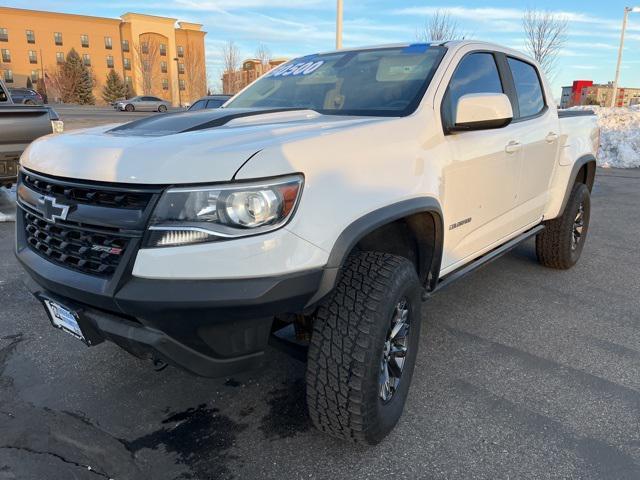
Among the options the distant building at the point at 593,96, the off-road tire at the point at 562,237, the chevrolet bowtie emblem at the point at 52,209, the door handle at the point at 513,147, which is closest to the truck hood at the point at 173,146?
the chevrolet bowtie emblem at the point at 52,209

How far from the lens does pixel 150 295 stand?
1744mm

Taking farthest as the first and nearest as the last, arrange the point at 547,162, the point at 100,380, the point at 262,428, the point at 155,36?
the point at 155,36
the point at 547,162
the point at 100,380
the point at 262,428

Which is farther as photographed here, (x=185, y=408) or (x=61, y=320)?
(x=185, y=408)

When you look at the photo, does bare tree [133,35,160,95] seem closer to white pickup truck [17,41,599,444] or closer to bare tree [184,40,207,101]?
bare tree [184,40,207,101]

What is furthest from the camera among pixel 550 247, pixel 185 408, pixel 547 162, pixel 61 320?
pixel 550 247

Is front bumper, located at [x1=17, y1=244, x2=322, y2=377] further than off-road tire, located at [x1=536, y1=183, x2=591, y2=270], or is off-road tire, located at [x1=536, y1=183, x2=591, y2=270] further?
off-road tire, located at [x1=536, y1=183, x2=591, y2=270]

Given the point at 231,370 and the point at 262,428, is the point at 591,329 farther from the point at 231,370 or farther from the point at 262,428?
the point at 231,370

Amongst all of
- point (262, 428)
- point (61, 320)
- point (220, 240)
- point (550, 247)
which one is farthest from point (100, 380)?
point (550, 247)

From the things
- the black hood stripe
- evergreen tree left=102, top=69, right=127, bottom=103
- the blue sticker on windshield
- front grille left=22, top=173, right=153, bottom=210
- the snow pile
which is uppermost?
evergreen tree left=102, top=69, right=127, bottom=103

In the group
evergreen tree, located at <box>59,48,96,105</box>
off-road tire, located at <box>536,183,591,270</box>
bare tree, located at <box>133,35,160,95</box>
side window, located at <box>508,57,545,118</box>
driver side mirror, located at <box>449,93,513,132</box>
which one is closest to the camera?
driver side mirror, located at <box>449,93,513,132</box>

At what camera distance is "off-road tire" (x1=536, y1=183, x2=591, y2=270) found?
15.0ft

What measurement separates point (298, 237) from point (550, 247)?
3.61m

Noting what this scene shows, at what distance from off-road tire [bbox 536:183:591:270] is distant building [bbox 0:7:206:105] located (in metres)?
70.3

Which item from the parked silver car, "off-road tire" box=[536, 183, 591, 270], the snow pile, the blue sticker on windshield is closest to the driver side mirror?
the blue sticker on windshield
